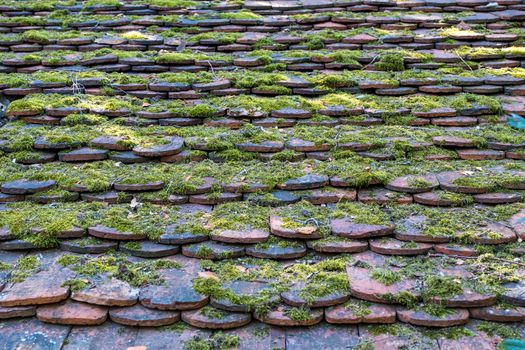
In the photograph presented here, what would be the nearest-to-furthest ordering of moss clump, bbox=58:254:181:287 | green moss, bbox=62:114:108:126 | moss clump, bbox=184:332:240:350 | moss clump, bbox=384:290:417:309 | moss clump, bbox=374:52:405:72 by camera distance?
moss clump, bbox=184:332:240:350 < moss clump, bbox=384:290:417:309 < moss clump, bbox=58:254:181:287 < green moss, bbox=62:114:108:126 < moss clump, bbox=374:52:405:72

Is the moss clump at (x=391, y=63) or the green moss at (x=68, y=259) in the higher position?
the moss clump at (x=391, y=63)

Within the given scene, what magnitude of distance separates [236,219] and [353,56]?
1622 mm

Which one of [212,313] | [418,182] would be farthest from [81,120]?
[418,182]

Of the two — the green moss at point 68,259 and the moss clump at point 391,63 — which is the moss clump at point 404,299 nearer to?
the green moss at point 68,259

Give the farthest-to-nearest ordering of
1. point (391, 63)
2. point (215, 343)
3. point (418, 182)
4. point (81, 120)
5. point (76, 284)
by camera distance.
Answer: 1. point (391, 63)
2. point (81, 120)
3. point (418, 182)
4. point (76, 284)
5. point (215, 343)

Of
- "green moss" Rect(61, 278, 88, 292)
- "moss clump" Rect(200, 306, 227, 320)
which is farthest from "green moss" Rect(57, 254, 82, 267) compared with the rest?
"moss clump" Rect(200, 306, 227, 320)

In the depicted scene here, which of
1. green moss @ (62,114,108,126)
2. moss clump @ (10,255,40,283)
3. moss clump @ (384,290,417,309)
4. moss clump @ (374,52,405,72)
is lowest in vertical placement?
moss clump @ (384,290,417,309)

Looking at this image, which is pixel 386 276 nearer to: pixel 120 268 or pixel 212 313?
pixel 212 313

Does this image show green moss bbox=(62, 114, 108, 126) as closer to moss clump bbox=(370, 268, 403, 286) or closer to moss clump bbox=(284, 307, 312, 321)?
moss clump bbox=(284, 307, 312, 321)

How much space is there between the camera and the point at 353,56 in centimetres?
359

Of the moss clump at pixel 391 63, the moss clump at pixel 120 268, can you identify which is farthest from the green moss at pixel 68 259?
the moss clump at pixel 391 63

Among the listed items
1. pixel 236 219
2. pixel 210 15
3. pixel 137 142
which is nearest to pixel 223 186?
pixel 236 219

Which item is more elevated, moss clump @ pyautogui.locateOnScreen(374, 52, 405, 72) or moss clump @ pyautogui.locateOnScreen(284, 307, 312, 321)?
moss clump @ pyautogui.locateOnScreen(374, 52, 405, 72)

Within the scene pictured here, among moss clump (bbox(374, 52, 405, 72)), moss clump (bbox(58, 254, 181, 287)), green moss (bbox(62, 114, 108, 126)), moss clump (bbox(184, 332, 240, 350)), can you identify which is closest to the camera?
moss clump (bbox(184, 332, 240, 350))
